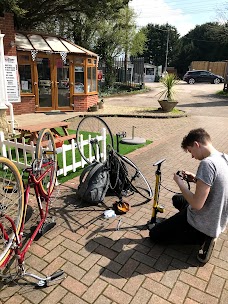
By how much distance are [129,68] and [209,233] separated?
81.0 feet

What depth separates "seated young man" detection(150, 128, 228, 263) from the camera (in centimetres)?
239

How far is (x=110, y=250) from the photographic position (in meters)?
2.87

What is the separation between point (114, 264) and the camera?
267 centimetres

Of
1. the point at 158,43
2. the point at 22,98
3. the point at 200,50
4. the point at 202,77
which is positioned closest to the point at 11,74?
the point at 22,98

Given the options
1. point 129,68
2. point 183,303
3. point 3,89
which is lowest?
point 183,303

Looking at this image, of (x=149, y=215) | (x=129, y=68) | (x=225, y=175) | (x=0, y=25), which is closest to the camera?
(x=225, y=175)

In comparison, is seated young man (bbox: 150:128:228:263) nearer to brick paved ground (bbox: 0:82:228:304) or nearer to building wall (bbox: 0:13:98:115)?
brick paved ground (bbox: 0:82:228:304)

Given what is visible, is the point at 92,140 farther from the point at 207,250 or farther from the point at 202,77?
the point at 202,77

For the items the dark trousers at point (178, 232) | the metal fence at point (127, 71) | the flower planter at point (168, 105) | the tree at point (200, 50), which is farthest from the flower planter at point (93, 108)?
A: the tree at point (200, 50)

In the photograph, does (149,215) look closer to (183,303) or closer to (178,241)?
(178,241)

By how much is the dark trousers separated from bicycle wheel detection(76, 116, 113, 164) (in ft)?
6.20

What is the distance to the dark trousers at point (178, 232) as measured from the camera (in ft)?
8.96

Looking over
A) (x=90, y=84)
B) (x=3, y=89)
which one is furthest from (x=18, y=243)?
(x=90, y=84)

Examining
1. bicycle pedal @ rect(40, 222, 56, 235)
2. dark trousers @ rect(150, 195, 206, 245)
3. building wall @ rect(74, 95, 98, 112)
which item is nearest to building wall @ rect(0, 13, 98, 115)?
building wall @ rect(74, 95, 98, 112)
